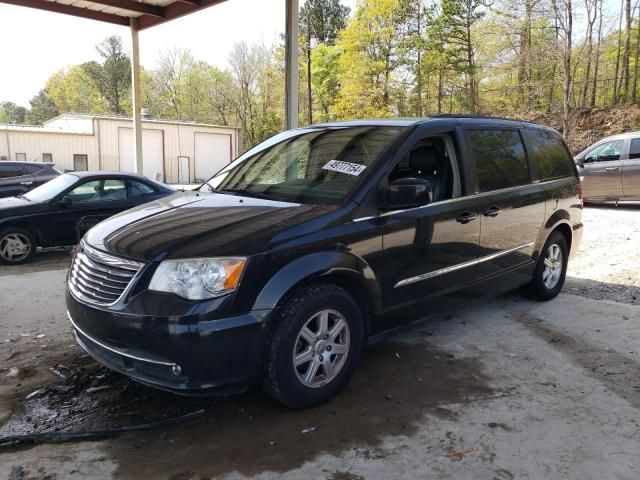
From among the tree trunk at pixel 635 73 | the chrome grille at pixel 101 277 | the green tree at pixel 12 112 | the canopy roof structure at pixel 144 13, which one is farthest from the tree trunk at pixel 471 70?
the green tree at pixel 12 112

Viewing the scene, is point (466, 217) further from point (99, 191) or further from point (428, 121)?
point (99, 191)

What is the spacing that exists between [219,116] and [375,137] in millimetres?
51081

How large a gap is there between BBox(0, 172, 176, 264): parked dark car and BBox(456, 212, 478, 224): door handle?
5.42 m

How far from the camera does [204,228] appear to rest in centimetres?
303

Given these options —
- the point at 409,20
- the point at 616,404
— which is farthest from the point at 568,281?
the point at 409,20

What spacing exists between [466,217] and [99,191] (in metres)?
6.14

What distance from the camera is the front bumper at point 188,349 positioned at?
2662 millimetres

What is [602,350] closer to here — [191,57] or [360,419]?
[360,419]

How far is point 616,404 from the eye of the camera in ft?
10.8

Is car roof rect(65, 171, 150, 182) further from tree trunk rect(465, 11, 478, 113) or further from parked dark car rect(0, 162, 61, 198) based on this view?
tree trunk rect(465, 11, 478, 113)

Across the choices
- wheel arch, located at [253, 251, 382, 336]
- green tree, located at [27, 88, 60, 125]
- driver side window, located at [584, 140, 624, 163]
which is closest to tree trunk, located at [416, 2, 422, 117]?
driver side window, located at [584, 140, 624, 163]

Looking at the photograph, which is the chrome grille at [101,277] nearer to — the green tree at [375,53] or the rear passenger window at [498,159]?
the rear passenger window at [498,159]

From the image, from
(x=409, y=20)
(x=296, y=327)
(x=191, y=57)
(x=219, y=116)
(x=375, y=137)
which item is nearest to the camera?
(x=296, y=327)

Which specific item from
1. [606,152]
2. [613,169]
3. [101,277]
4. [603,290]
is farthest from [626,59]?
[101,277]
